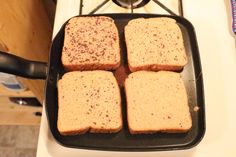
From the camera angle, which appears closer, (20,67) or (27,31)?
(20,67)

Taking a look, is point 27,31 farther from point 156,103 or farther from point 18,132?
point 18,132

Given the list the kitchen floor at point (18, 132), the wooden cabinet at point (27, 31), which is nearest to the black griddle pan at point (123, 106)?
the wooden cabinet at point (27, 31)

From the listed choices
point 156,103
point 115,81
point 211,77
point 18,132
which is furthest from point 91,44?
point 18,132

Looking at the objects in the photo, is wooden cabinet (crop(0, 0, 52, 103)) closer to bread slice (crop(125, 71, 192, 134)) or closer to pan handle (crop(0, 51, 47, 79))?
pan handle (crop(0, 51, 47, 79))

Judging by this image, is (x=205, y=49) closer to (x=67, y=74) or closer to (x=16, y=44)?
(x=67, y=74)

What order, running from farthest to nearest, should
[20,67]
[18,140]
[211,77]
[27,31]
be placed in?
[18,140], [27,31], [211,77], [20,67]

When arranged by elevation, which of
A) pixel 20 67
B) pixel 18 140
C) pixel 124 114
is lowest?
pixel 18 140

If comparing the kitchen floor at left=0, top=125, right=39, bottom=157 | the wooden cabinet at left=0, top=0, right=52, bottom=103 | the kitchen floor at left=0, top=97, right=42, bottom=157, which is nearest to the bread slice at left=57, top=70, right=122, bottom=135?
the wooden cabinet at left=0, top=0, right=52, bottom=103

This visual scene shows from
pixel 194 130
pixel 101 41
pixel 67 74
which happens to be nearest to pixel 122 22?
pixel 101 41
